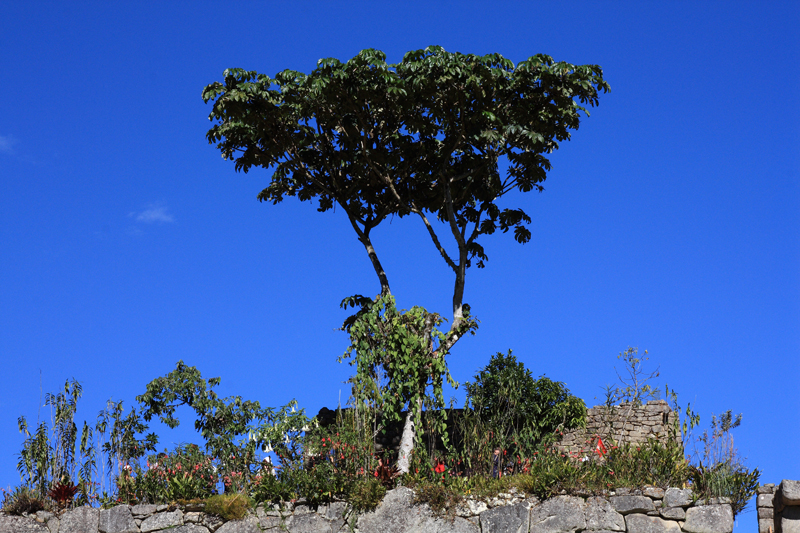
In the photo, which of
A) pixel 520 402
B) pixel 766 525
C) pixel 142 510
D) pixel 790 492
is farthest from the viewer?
pixel 520 402

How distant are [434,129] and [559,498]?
27.3ft

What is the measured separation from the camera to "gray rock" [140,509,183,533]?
11.4 m

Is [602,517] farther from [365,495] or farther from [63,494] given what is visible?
[63,494]

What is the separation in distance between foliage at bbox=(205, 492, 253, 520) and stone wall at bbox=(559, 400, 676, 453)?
652cm

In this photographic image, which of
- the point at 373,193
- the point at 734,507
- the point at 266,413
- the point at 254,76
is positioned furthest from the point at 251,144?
the point at 734,507

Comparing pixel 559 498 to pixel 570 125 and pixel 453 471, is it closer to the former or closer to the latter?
pixel 453 471

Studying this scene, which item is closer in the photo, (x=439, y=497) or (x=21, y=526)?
(x=439, y=497)

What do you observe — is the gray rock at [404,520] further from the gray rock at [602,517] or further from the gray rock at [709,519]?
the gray rock at [709,519]

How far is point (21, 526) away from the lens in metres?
12.0

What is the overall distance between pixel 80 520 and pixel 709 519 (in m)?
9.62

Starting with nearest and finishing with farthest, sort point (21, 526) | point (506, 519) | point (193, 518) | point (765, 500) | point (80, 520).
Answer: point (765, 500) → point (506, 519) → point (193, 518) → point (80, 520) → point (21, 526)

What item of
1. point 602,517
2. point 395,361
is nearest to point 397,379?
point 395,361

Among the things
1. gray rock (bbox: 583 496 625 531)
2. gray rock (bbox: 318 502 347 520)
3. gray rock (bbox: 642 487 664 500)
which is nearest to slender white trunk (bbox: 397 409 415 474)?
gray rock (bbox: 318 502 347 520)

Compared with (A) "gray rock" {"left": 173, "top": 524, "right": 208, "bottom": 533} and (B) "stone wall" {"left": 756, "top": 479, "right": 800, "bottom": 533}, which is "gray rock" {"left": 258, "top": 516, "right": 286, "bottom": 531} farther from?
(B) "stone wall" {"left": 756, "top": 479, "right": 800, "bottom": 533}
